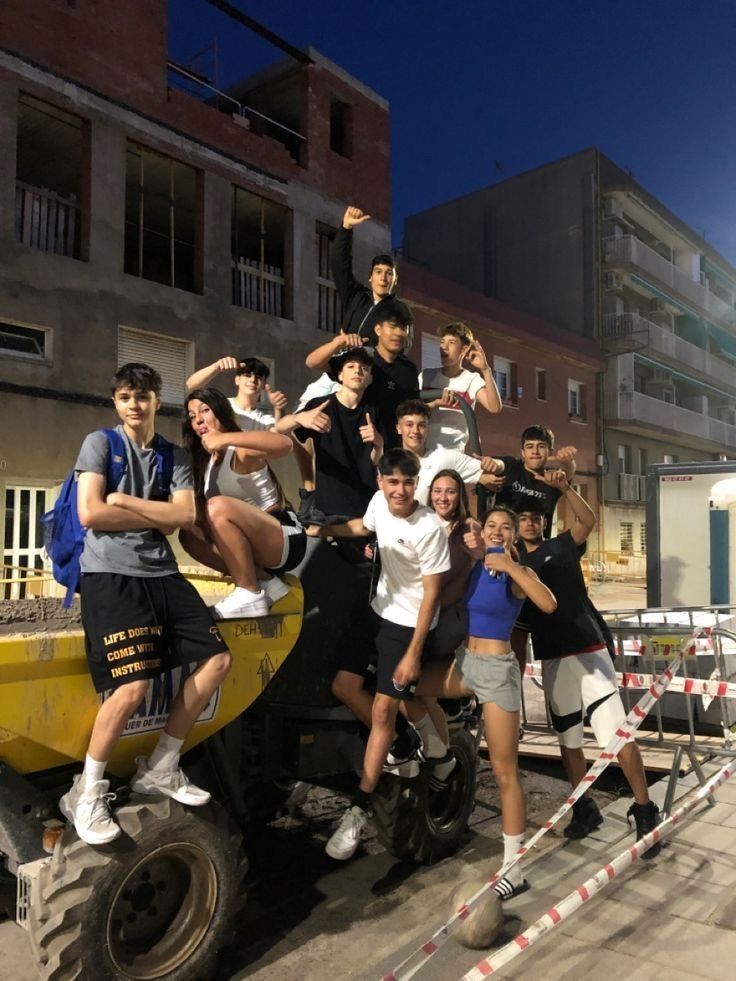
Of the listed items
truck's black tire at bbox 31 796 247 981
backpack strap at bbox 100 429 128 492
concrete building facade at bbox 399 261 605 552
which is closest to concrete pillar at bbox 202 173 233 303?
concrete building facade at bbox 399 261 605 552

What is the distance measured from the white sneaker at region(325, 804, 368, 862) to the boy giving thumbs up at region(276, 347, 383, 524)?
5.25 ft

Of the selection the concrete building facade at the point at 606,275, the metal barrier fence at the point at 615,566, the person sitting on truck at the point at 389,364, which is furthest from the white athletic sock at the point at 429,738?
the concrete building facade at the point at 606,275

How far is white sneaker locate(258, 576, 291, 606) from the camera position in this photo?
3.74 metres

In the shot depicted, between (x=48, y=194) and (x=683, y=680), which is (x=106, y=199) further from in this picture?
(x=683, y=680)

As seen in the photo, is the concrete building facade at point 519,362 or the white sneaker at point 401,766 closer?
the white sneaker at point 401,766

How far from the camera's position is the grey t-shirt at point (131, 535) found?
10.0 feet

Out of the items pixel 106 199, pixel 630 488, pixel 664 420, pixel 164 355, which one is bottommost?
pixel 630 488

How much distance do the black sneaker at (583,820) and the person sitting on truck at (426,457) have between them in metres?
2.09

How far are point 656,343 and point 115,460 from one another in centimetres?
3121

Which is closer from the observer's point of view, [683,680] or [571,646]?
[571,646]

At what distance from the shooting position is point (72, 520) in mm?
3248

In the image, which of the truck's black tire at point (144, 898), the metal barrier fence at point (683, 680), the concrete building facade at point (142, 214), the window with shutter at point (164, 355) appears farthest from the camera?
the window with shutter at point (164, 355)

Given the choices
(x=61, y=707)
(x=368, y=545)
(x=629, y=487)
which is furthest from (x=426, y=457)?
(x=629, y=487)

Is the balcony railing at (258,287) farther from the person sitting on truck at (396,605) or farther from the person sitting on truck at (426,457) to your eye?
the person sitting on truck at (396,605)
